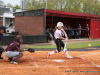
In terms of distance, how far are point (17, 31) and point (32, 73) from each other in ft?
54.0

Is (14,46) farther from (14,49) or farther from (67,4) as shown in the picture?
(67,4)

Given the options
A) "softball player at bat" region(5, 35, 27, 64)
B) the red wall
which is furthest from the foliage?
"softball player at bat" region(5, 35, 27, 64)

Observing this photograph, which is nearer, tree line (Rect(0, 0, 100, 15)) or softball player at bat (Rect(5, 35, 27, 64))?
softball player at bat (Rect(5, 35, 27, 64))

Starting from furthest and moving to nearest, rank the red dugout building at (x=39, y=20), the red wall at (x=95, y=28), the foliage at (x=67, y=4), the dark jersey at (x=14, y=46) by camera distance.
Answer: the foliage at (x=67, y=4) < the red wall at (x=95, y=28) < the red dugout building at (x=39, y=20) < the dark jersey at (x=14, y=46)

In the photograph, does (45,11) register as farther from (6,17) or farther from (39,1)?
(39,1)

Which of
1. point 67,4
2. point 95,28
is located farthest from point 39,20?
point 67,4

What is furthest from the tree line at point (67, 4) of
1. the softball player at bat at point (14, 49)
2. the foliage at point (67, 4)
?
the softball player at bat at point (14, 49)

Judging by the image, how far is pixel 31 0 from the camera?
44219 millimetres

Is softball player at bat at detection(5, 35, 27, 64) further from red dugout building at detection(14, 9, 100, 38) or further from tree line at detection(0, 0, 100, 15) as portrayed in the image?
tree line at detection(0, 0, 100, 15)

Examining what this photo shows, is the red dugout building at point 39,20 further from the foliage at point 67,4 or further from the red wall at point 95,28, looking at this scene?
the foliage at point 67,4

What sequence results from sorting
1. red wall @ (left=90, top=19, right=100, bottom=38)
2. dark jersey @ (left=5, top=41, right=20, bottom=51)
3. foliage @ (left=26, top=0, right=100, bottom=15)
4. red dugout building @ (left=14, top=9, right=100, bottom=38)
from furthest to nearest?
1. foliage @ (left=26, top=0, right=100, bottom=15)
2. red wall @ (left=90, top=19, right=100, bottom=38)
3. red dugout building @ (left=14, top=9, right=100, bottom=38)
4. dark jersey @ (left=5, top=41, right=20, bottom=51)

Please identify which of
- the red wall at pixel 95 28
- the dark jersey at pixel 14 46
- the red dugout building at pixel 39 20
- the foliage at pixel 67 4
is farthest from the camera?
the foliage at pixel 67 4

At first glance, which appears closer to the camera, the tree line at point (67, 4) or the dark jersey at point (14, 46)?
the dark jersey at point (14, 46)

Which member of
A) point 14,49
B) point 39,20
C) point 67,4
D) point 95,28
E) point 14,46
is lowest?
point 95,28
